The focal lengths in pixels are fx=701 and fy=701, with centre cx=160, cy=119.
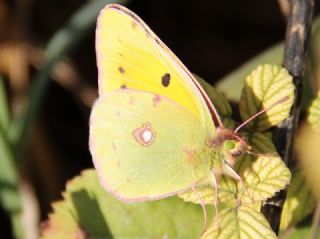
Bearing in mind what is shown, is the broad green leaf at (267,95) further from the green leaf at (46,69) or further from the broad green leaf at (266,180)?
the green leaf at (46,69)

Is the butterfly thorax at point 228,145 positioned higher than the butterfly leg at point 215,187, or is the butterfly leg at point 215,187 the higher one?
the butterfly thorax at point 228,145

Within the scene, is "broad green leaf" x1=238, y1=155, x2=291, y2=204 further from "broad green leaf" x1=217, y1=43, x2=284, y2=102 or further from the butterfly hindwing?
"broad green leaf" x1=217, y1=43, x2=284, y2=102

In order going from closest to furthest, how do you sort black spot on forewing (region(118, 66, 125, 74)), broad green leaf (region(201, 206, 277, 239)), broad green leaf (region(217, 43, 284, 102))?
broad green leaf (region(201, 206, 277, 239))
black spot on forewing (region(118, 66, 125, 74))
broad green leaf (region(217, 43, 284, 102))

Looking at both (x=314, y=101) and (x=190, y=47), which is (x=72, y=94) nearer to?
(x=190, y=47)

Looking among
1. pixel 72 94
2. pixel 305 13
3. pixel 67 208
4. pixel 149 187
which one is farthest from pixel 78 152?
pixel 305 13

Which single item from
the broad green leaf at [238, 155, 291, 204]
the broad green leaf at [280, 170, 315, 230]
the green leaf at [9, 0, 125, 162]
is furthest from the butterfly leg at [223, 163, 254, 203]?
the green leaf at [9, 0, 125, 162]

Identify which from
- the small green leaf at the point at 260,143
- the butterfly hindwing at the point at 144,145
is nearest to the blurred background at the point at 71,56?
the butterfly hindwing at the point at 144,145

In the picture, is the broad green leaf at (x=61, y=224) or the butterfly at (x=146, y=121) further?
the broad green leaf at (x=61, y=224)
